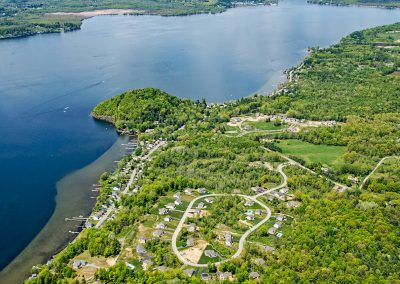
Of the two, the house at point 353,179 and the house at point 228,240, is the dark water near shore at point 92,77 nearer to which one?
the house at point 228,240

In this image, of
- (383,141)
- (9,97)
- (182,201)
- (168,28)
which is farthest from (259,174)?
(168,28)

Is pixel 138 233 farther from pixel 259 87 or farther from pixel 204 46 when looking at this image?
pixel 204 46

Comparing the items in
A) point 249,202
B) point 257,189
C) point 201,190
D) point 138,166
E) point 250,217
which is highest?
point 138,166

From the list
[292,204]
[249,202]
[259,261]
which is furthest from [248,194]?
[259,261]

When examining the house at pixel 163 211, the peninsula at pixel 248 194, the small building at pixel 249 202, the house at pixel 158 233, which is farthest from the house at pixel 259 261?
the house at pixel 163 211

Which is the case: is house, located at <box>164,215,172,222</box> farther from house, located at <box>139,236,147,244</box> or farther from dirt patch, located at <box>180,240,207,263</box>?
dirt patch, located at <box>180,240,207,263</box>

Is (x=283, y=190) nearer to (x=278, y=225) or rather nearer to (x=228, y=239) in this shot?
(x=278, y=225)

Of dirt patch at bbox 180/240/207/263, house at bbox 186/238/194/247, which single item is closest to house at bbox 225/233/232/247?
dirt patch at bbox 180/240/207/263
